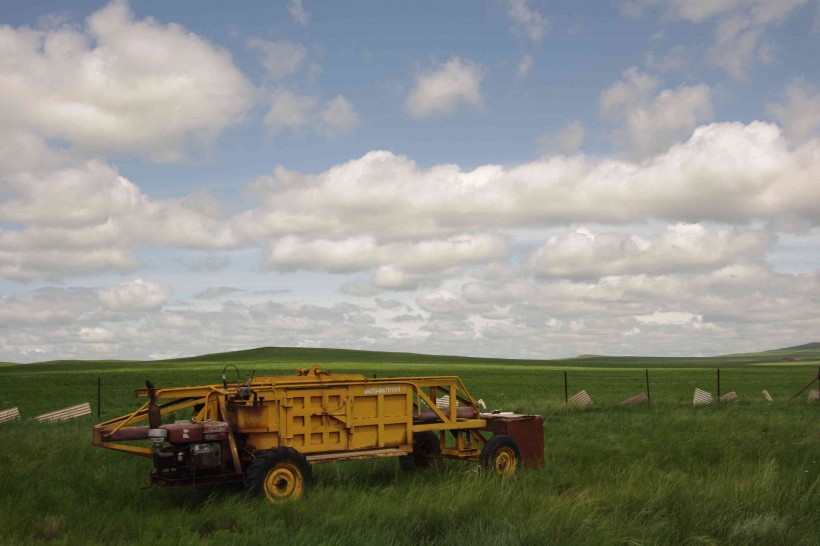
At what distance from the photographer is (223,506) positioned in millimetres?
9594

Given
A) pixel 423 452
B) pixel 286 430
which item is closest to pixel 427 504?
pixel 286 430

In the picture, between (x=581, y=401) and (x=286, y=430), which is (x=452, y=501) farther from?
(x=581, y=401)

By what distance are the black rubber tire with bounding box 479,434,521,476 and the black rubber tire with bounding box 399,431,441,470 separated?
1.19m

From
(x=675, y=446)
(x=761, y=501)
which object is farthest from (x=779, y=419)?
(x=761, y=501)

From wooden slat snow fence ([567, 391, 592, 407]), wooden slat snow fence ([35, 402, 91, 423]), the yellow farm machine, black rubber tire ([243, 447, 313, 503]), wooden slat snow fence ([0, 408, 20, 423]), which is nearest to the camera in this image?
black rubber tire ([243, 447, 313, 503])

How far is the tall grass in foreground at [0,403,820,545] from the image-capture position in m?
8.41

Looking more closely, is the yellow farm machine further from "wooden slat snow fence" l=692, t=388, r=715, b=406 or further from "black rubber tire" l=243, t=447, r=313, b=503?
"wooden slat snow fence" l=692, t=388, r=715, b=406

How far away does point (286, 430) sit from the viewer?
35.7 ft

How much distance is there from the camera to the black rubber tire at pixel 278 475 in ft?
32.7

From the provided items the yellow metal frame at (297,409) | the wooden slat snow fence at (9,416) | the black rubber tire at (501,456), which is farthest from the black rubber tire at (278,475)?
the wooden slat snow fence at (9,416)

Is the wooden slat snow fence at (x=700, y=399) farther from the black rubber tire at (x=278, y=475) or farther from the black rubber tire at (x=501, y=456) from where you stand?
the black rubber tire at (x=278, y=475)

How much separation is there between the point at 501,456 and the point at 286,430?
145 inches

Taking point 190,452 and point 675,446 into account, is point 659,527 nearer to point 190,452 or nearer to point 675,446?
point 190,452

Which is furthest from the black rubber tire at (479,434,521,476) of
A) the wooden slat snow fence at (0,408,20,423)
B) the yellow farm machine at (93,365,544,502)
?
the wooden slat snow fence at (0,408,20,423)
